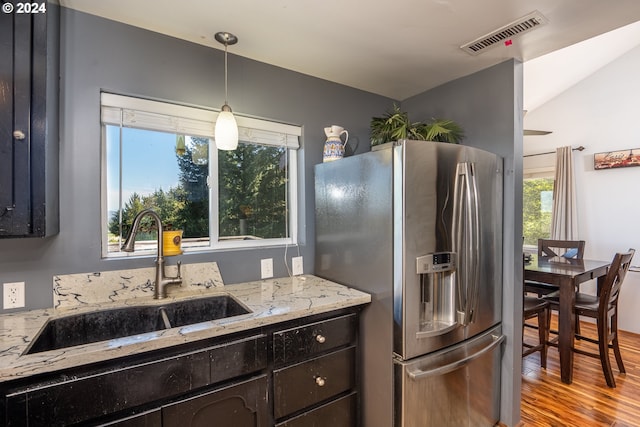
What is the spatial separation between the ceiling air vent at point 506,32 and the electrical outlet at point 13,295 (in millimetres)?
2591

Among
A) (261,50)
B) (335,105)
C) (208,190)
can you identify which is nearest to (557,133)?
(335,105)

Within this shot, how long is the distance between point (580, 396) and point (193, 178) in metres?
3.20

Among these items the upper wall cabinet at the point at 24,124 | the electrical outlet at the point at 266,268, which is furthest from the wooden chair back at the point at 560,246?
the upper wall cabinet at the point at 24,124

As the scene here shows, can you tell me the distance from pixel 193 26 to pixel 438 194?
5.12 ft

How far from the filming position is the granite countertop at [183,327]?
94cm

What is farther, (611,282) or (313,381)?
(611,282)

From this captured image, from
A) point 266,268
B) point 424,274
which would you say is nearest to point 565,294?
point 424,274

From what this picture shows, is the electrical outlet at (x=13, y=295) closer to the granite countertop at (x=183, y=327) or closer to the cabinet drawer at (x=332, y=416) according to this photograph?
the granite countertop at (x=183, y=327)

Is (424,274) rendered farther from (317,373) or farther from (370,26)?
(370,26)

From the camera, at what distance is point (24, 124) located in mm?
1135

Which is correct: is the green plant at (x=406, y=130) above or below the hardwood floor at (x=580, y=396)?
above

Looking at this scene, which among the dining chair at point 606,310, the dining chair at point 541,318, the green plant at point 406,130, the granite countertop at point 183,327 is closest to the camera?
the granite countertop at point 183,327

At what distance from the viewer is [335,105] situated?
2.27 meters

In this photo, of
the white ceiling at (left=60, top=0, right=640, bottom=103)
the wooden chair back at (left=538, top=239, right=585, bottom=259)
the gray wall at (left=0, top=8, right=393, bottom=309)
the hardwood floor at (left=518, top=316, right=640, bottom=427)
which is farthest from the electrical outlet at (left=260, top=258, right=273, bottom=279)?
the wooden chair back at (left=538, top=239, right=585, bottom=259)
